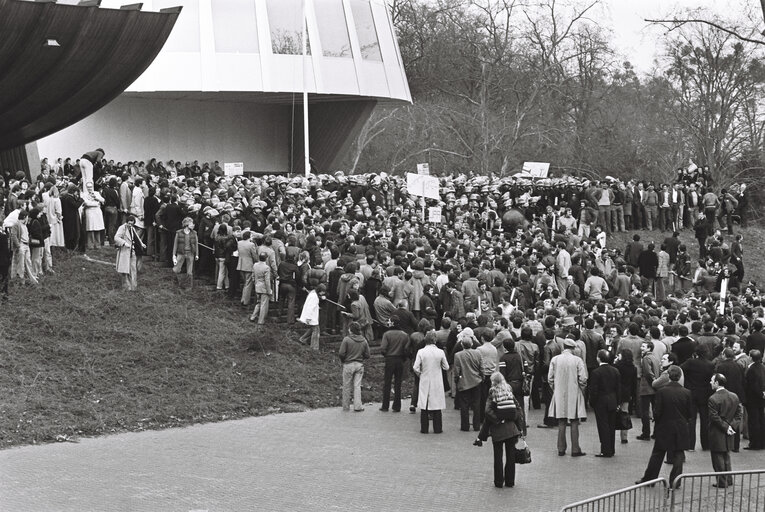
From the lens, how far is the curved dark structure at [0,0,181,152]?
907 inches

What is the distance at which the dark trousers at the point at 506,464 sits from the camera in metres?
14.2

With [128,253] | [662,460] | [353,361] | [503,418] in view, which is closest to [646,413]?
[662,460]

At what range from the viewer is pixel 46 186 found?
77.3 ft

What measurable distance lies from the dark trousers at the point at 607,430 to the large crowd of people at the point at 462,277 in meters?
0.03

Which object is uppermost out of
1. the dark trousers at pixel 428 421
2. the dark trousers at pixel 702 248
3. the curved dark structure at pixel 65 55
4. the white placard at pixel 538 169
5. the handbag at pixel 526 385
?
the curved dark structure at pixel 65 55

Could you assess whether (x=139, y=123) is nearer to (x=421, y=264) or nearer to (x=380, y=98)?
(x=380, y=98)

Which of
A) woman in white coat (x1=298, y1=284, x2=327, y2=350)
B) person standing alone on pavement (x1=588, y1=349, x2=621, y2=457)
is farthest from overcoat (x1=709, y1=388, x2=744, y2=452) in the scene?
woman in white coat (x1=298, y1=284, x2=327, y2=350)

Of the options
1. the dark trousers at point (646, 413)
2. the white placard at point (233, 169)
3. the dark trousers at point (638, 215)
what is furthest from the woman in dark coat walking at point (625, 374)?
the dark trousers at point (638, 215)

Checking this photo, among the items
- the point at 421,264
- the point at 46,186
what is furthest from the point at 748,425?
the point at 46,186

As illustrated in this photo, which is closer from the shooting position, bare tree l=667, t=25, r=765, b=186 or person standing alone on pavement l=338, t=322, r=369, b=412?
person standing alone on pavement l=338, t=322, r=369, b=412

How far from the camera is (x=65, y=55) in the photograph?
24.0 meters

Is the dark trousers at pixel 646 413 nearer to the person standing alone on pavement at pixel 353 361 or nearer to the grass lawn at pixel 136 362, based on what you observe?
the person standing alone on pavement at pixel 353 361

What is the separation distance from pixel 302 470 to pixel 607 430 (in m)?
4.23

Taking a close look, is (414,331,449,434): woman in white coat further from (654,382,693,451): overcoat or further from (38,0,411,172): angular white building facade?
(38,0,411,172): angular white building facade
